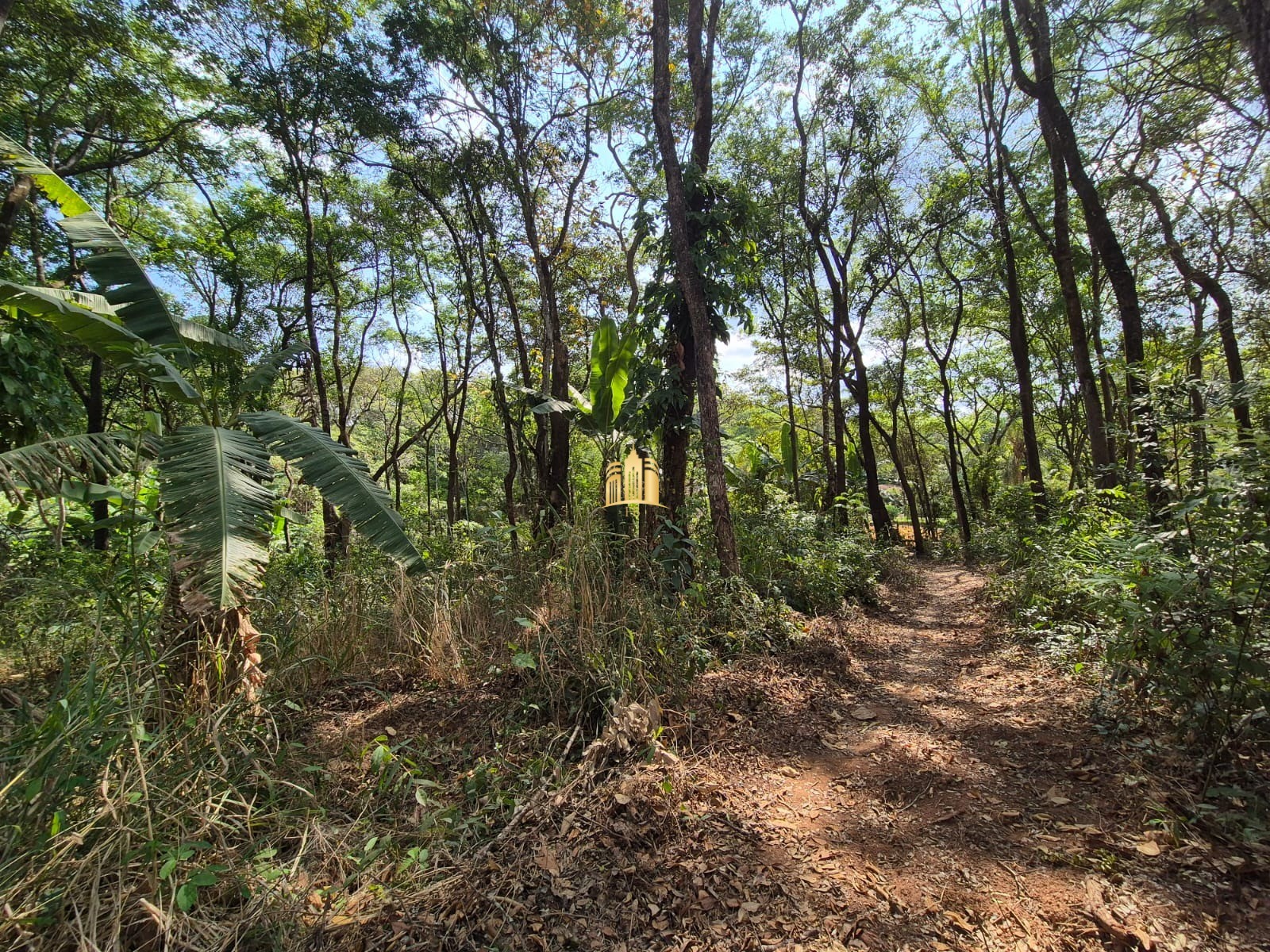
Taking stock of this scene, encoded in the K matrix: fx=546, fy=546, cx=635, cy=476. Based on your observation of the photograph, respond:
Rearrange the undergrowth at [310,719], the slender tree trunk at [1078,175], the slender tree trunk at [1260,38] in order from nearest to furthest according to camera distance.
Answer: the undergrowth at [310,719], the slender tree trunk at [1260,38], the slender tree trunk at [1078,175]

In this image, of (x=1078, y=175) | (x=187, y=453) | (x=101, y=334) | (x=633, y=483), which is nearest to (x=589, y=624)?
(x=633, y=483)

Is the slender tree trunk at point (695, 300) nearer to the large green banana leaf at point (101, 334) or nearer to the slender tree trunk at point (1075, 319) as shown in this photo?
the large green banana leaf at point (101, 334)

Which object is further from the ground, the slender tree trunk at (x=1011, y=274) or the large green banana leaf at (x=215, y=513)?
the slender tree trunk at (x=1011, y=274)

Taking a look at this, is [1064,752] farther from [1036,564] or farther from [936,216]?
[936,216]

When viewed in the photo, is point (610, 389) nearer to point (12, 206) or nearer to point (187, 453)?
point (187, 453)

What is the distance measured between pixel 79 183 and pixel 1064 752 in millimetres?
16239

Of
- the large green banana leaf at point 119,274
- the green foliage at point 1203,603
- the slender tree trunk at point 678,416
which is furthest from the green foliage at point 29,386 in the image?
the green foliage at point 1203,603

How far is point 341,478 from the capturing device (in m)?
3.40

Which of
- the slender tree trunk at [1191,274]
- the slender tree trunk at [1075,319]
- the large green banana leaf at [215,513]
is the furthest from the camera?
the slender tree trunk at [1191,274]

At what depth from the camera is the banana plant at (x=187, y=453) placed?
8.61 ft

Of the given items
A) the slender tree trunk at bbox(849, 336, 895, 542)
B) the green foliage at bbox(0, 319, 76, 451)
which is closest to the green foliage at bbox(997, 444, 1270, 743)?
the green foliage at bbox(0, 319, 76, 451)

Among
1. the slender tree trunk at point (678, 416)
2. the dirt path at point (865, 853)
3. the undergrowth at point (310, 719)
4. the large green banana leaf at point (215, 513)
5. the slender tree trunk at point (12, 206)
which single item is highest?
the slender tree trunk at point (12, 206)

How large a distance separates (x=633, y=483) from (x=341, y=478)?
248 centimetres

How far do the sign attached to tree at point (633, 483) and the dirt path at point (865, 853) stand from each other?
6.18ft
